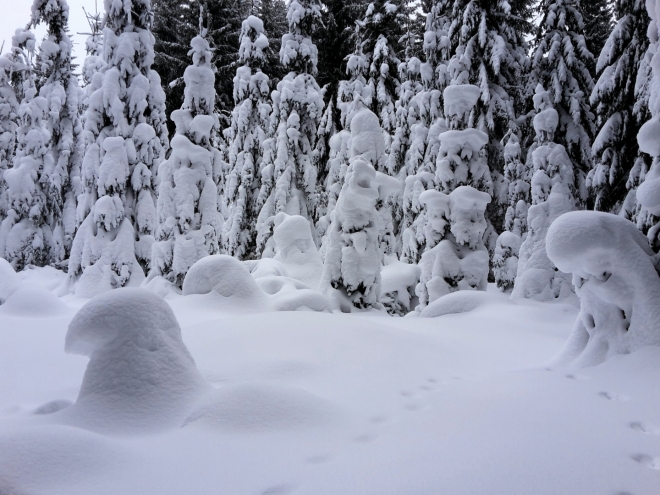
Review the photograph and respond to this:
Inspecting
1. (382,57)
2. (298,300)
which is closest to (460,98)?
(298,300)

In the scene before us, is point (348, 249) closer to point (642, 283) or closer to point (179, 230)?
point (179, 230)

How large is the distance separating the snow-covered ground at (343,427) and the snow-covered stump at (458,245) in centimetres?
626

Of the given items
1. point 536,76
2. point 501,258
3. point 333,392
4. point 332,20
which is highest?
point 332,20

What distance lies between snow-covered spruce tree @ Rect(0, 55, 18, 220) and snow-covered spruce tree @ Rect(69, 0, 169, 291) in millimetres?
10309

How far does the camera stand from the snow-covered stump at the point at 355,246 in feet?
33.6

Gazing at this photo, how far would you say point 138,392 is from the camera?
299 cm

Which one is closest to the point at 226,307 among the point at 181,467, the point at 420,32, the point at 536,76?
the point at 181,467

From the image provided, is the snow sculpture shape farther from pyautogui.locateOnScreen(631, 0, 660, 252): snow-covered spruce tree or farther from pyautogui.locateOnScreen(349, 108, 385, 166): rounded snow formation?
pyautogui.locateOnScreen(631, 0, 660, 252): snow-covered spruce tree

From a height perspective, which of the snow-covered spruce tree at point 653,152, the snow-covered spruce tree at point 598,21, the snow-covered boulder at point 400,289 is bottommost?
the snow-covered boulder at point 400,289

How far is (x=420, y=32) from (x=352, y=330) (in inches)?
967

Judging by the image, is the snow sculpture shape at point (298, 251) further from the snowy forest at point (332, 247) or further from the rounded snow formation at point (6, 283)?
the rounded snow formation at point (6, 283)

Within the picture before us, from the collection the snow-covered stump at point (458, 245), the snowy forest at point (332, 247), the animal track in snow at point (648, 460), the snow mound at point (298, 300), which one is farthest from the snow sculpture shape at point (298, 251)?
the animal track in snow at point (648, 460)

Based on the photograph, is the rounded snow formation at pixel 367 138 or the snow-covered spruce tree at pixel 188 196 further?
the snow-covered spruce tree at pixel 188 196

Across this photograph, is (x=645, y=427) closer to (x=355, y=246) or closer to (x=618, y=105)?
(x=355, y=246)
